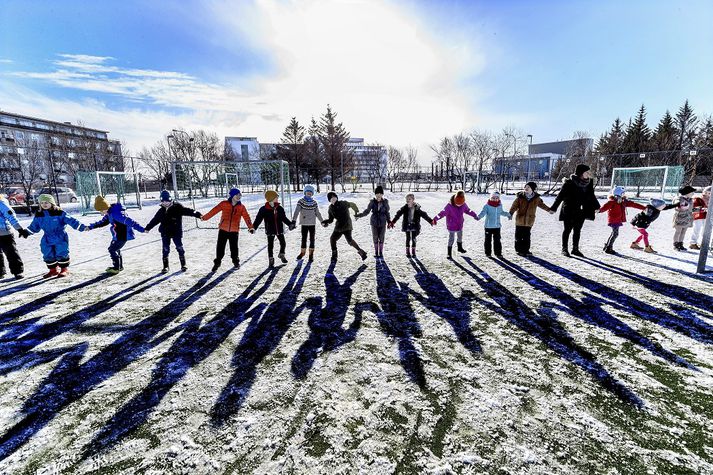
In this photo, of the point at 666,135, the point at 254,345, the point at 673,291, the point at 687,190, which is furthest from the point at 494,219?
the point at 666,135

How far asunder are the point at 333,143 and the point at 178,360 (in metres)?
38.4

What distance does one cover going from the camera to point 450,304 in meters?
4.70

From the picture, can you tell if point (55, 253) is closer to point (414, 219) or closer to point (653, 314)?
point (414, 219)

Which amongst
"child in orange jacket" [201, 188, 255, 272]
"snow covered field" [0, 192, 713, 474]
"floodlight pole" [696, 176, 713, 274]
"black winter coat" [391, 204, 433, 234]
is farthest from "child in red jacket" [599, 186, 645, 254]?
"child in orange jacket" [201, 188, 255, 272]

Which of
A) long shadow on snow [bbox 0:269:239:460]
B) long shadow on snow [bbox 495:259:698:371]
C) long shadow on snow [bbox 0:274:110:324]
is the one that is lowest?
long shadow on snow [bbox 0:269:239:460]

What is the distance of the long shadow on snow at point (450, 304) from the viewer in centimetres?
367

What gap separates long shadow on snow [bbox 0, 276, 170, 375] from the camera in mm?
3296

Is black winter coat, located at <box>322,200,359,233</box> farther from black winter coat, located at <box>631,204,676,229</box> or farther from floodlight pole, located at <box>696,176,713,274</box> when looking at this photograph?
black winter coat, located at <box>631,204,676,229</box>

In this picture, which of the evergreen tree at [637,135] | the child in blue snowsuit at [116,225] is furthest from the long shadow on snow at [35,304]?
the evergreen tree at [637,135]

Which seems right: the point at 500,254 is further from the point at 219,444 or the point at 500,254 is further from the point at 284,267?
the point at 219,444

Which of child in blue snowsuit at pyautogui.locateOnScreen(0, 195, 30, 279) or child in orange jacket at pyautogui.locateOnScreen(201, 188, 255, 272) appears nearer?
child in blue snowsuit at pyautogui.locateOnScreen(0, 195, 30, 279)

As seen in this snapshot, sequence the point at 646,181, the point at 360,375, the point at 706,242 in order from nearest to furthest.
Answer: the point at 360,375, the point at 706,242, the point at 646,181

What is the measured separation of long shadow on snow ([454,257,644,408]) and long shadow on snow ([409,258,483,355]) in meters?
0.35

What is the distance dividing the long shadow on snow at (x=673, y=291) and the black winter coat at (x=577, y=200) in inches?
54.9
